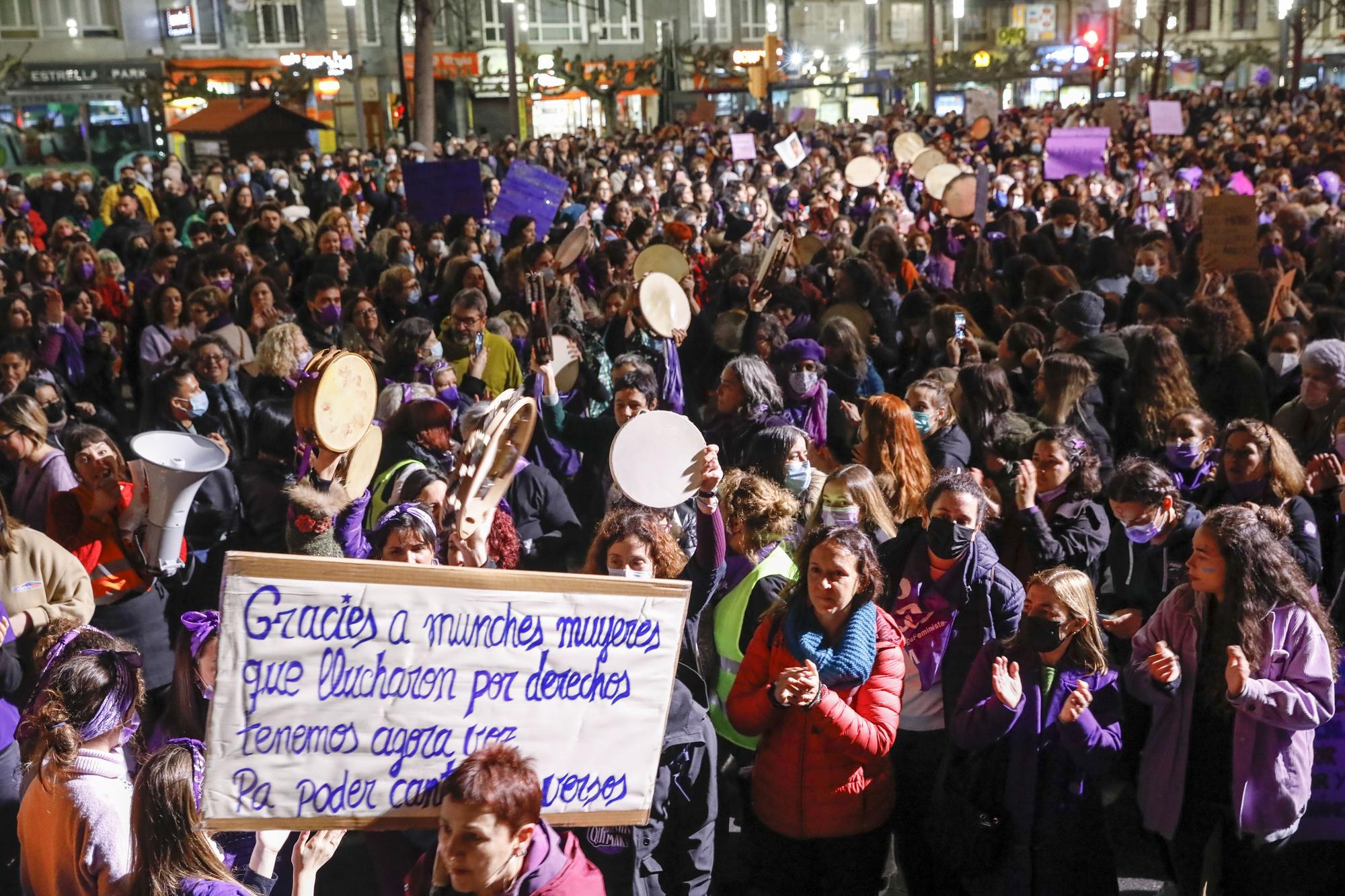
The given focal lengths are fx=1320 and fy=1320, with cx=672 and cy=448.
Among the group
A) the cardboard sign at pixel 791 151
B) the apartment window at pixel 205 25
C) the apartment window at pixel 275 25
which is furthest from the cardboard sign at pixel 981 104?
the apartment window at pixel 205 25

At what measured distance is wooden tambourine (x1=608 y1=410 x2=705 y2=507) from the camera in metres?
4.31

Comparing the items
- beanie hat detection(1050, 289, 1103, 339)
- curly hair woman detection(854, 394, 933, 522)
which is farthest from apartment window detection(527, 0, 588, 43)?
curly hair woman detection(854, 394, 933, 522)

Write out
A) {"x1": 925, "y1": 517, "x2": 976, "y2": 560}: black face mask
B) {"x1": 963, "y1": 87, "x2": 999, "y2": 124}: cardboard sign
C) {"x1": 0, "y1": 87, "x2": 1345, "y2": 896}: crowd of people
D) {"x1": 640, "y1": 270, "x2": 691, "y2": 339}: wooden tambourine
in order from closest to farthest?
1. {"x1": 0, "y1": 87, "x2": 1345, "y2": 896}: crowd of people
2. {"x1": 925, "y1": 517, "x2": 976, "y2": 560}: black face mask
3. {"x1": 640, "y1": 270, "x2": 691, "y2": 339}: wooden tambourine
4. {"x1": 963, "y1": 87, "x2": 999, "y2": 124}: cardboard sign

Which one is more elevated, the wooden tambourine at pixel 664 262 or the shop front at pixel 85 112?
the shop front at pixel 85 112

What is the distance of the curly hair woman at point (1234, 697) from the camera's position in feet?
11.6

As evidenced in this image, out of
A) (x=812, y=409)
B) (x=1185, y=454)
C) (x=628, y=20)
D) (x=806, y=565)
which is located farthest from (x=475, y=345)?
(x=628, y=20)

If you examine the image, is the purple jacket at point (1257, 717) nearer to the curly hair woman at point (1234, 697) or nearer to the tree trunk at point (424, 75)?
the curly hair woman at point (1234, 697)

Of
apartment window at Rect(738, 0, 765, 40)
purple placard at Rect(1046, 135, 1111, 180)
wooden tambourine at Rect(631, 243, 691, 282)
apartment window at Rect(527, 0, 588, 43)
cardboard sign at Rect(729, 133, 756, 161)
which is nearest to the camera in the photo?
wooden tambourine at Rect(631, 243, 691, 282)

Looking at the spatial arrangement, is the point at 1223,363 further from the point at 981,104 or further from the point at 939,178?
the point at 981,104

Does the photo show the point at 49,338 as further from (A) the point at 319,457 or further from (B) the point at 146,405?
(A) the point at 319,457

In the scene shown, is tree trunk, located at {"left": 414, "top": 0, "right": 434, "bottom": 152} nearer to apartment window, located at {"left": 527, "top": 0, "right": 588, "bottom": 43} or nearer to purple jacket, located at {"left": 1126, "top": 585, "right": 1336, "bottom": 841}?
purple jacket, located at {"left": 1126, "top": 585, "right": 1336, "bottom": 841}

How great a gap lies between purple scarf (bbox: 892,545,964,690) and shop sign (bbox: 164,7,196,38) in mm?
45966

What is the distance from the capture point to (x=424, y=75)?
85.1 ft

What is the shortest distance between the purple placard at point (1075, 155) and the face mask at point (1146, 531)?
11770 mm
